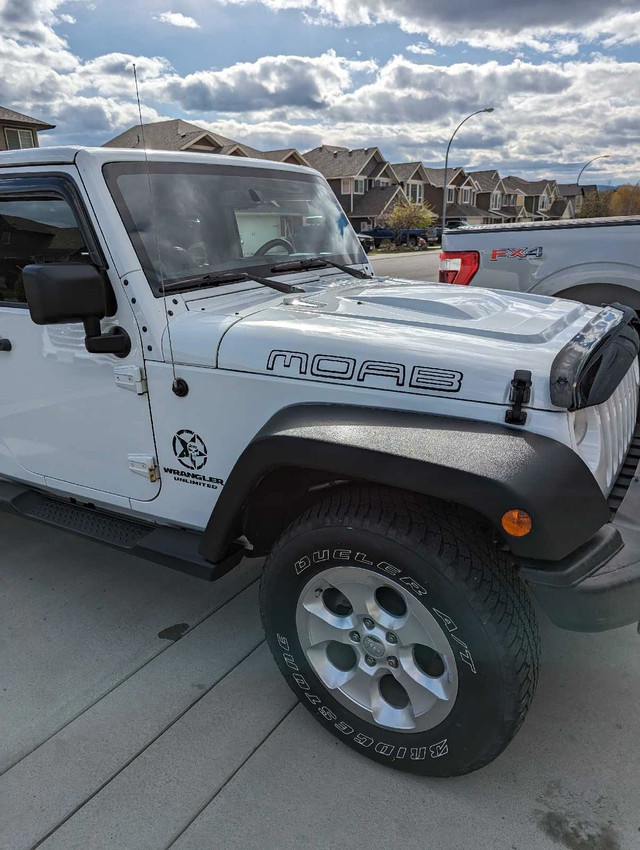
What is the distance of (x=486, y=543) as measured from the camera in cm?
187

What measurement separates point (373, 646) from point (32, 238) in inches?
88.2

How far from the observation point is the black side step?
2384 millimetres

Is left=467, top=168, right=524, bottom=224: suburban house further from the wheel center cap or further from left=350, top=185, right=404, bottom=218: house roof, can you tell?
the wheel center cap

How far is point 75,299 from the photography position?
2162mm

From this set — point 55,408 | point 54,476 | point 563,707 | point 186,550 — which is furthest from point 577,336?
point 54,476

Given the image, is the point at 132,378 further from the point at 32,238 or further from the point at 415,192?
the point at 415,192

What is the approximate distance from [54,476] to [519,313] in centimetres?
218

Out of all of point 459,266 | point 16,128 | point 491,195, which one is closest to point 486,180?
point 491,195

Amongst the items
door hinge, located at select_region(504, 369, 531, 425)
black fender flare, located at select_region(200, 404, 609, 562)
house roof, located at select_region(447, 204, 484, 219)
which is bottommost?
house roof, located at select_region(447, 204, 484, 219)

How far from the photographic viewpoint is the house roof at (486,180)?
75.9m

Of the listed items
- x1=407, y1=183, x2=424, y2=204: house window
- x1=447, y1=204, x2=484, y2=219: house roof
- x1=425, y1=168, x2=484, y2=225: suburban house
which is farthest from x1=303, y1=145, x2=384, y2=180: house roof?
x1=425, y1=168, x2=484, y2=225: suburban house

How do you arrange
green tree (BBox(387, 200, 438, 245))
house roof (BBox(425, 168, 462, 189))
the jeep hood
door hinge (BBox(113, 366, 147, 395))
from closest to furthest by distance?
the jeep hood → door hinge (BBox(113, 366, 147, 395)) → green tree (BBox(387, 200, 438, 245)) → house roof (BBox(425, 168, 462, 189))

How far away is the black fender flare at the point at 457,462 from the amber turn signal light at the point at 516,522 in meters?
0.02

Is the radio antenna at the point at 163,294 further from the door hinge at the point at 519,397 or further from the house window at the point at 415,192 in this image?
the house window at the point at 415,192
